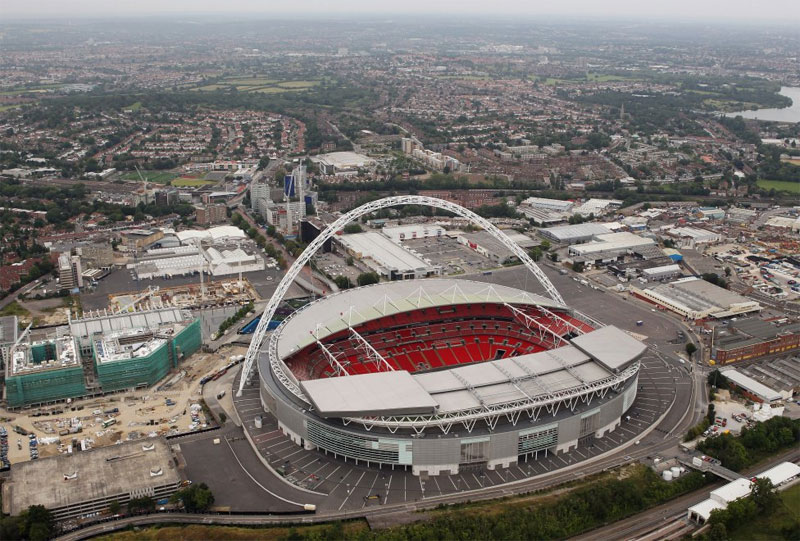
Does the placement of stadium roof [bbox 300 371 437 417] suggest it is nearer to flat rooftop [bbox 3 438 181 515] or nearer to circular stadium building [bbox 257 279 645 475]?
circular stadium building [bbox 257 279 645 475]

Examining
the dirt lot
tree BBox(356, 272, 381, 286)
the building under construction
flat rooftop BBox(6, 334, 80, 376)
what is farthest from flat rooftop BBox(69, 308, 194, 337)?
tree BBox(356, 272, 381, 286)

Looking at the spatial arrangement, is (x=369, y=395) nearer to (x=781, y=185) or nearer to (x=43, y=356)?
(x=43, y=356)

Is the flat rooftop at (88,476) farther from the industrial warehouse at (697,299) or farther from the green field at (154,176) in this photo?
the green field at (154,176)

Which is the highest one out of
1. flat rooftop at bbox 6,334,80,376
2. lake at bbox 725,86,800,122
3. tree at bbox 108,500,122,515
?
flat rooftop at bbox 6,334,80,376

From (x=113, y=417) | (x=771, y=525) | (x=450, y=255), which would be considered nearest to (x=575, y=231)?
(x=450, y=255)

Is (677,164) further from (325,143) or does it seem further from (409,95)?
(409,95)

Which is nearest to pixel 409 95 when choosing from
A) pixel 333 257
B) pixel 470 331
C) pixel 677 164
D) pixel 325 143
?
pixel 325 143

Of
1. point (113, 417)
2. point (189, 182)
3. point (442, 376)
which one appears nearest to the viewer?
point (442, 376)

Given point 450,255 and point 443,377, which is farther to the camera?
point 450,255

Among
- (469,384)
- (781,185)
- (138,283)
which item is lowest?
(138,283)
